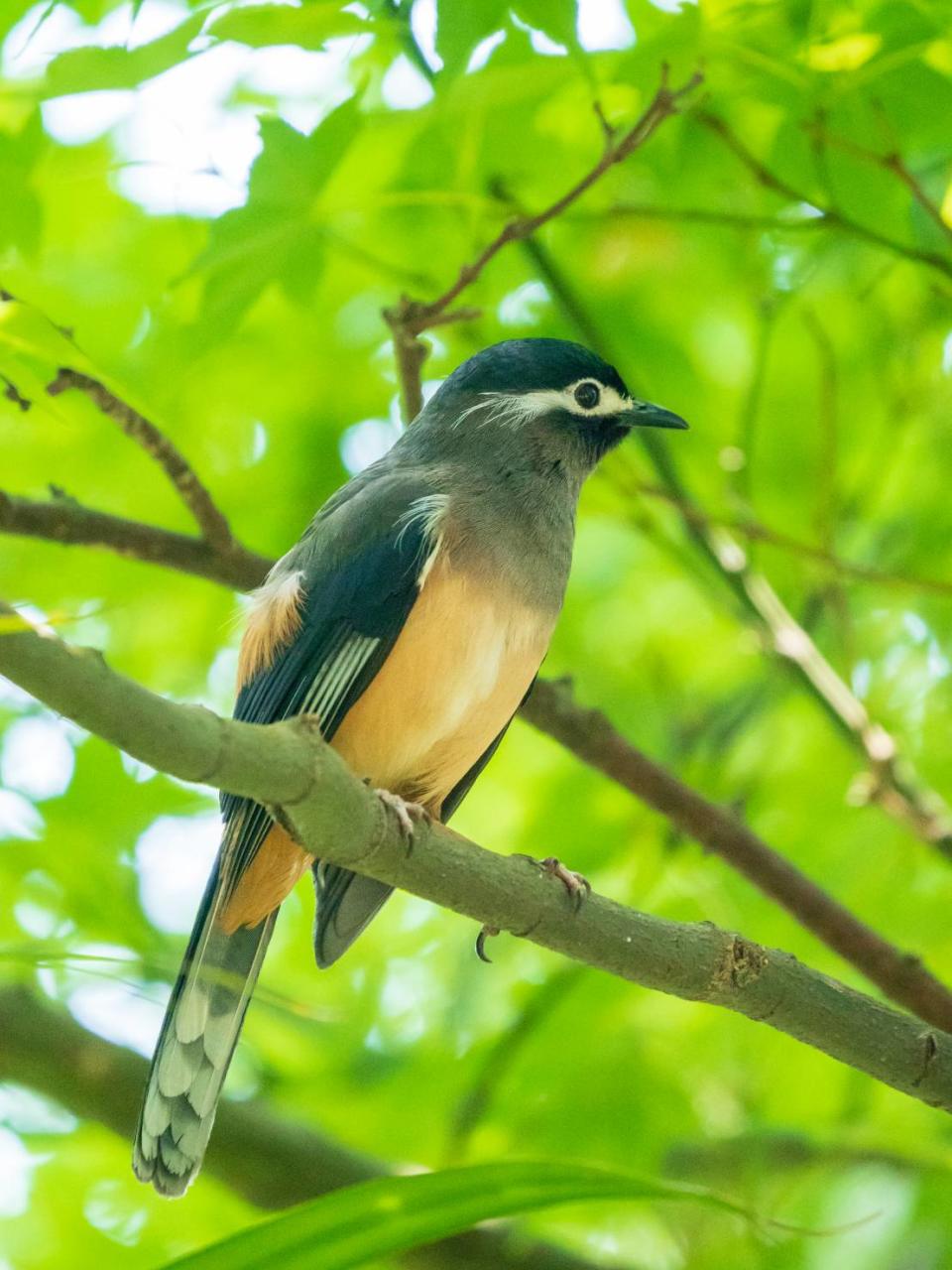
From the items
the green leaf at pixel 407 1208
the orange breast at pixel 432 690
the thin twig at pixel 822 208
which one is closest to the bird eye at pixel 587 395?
the orange breast at pixel 432 690

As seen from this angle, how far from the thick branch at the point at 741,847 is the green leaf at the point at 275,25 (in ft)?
7.01

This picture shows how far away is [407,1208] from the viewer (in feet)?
8.89

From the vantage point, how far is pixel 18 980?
5.69 meters

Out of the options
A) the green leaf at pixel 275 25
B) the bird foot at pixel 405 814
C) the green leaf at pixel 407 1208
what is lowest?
the green leaf at pixel 407 1208

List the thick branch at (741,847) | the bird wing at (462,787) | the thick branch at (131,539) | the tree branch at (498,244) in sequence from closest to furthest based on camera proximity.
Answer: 1. the tree branch at (498,244)
2. the thick branch at (741,847)
3. the thick branch at (131,539)
4. the bird wing at (462,787)

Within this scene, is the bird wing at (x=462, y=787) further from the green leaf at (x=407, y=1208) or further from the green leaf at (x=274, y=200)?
the green leaf at (x=407, y=1208)

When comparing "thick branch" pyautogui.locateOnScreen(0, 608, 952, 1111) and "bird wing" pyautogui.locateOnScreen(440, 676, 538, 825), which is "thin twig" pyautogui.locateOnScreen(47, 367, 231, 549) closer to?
"bird wing" pyautogui.locateOnScreen(440, 676, 538, 825)

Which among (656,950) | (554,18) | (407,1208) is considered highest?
(554,18)

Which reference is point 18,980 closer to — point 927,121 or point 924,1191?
point 924,1191

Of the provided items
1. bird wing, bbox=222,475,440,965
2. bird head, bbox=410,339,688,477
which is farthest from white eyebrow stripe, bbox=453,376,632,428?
bird wing, bbox=222,475,440,965

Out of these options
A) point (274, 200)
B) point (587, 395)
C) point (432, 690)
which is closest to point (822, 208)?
point (587, 395)

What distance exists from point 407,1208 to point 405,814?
0.96 metres

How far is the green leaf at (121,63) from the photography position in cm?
350

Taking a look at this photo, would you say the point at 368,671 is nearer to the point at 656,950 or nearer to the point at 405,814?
the point at 405,814
